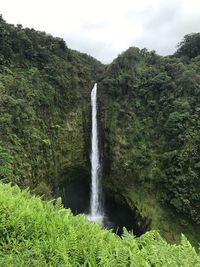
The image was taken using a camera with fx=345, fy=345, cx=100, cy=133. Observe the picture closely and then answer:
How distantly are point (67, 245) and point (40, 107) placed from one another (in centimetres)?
2169

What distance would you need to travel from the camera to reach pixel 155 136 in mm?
26234

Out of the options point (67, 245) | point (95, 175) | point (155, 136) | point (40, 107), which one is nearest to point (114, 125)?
point (155, 136)

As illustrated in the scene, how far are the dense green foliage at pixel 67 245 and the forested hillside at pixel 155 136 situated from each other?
19.0 metres

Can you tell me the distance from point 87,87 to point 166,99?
686 centimetres

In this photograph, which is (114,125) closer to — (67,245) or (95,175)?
(95,175)

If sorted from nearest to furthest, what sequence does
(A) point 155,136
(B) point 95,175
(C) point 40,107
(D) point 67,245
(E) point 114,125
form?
(D) point 67,245, (C) point 40,107, (A) point 155,136, (B) point 95,175, (E) point 114,125

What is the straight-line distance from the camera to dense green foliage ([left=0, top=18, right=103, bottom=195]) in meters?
20.8

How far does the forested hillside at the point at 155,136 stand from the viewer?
22.9 metres

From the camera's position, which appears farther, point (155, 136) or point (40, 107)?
Answer: point (155, 136)

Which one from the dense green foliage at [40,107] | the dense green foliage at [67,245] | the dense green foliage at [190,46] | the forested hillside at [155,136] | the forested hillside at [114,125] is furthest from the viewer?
the dense green foliage at [190,46]

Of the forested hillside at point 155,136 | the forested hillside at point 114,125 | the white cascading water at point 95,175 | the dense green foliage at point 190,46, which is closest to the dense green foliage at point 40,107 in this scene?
the forested hillside at point 114,125

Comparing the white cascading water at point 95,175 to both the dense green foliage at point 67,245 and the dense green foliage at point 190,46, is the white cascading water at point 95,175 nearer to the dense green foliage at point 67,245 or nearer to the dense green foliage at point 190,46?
the dense green foliage at point 190,46

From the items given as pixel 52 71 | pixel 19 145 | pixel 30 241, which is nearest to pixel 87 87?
pixel 52 71

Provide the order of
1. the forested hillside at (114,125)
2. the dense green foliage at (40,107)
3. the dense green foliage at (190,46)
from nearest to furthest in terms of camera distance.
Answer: the dense green foliage at (40,107) → the forested hillside at (114,125) → the dense green foliage at (190,46)
